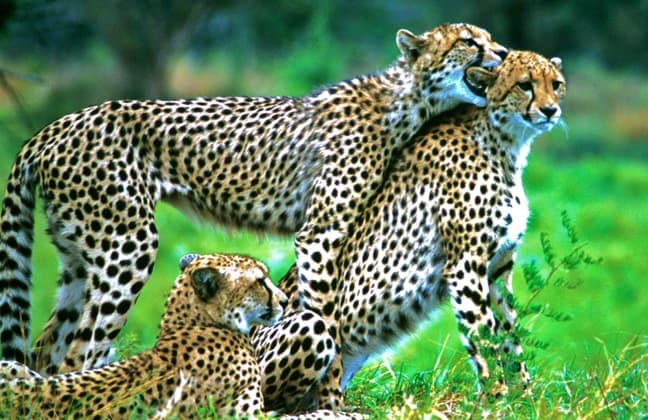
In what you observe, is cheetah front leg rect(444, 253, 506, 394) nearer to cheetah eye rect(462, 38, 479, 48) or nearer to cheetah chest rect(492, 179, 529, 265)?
cheetah chest rect(492, 179, 529, 265)

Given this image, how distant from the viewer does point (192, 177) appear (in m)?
6.00

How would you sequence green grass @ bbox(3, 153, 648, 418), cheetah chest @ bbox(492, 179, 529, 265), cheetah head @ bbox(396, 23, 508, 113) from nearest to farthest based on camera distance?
green grass @ bbox(3, 153, 648, 418), cheetah chest @ bbox(492, 179, 529, 265), cheetah head @ bbox(396, 23, 508, 113)

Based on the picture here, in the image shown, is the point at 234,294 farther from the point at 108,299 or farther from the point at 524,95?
the point at 524,95

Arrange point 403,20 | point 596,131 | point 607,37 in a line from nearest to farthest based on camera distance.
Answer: point 596,131
point 607,37
point 403,20

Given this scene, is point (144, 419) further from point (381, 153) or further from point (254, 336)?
point (381, 153)

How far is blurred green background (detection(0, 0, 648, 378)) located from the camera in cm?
1529

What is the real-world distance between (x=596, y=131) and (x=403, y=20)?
660 centimetres

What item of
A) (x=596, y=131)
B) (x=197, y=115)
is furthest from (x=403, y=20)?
(x=197, y=115)

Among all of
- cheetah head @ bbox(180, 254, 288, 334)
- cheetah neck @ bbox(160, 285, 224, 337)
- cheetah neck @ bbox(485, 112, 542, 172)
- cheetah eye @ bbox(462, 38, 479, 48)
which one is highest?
cheetah eye @ bbox(462, 38, 479, 48)

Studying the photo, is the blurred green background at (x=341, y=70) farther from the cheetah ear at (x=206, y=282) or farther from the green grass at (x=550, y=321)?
the cheetah ear at (x=206, y=282)

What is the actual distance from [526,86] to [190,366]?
74.3 inches

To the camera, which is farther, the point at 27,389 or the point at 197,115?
the point at 197,115

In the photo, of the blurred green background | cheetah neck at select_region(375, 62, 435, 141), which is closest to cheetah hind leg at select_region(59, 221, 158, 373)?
cheetah neck at select_region(375, 62, 435, 141)

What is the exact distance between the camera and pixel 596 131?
2327cm
